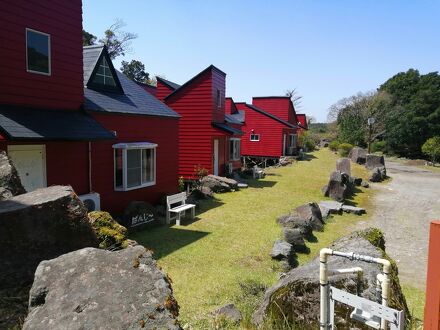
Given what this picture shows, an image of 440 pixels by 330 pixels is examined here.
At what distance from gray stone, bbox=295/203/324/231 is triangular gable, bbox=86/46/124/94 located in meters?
8.44

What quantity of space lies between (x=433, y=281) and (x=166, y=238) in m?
8.79

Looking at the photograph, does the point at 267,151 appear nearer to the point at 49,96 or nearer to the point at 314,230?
the point at 314,230

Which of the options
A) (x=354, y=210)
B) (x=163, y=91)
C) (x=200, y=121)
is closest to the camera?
(x=354, y=210)

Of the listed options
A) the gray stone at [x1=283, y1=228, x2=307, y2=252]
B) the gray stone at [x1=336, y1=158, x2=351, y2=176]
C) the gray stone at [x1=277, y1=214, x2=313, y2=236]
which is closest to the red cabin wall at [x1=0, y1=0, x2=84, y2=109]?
the gray stone at [x1=283, y1=228, x2=307, y2=252]

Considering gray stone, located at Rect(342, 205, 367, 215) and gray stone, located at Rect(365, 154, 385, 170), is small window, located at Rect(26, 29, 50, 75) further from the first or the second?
gray stone, located at Rect(365, 154, 385, 170)

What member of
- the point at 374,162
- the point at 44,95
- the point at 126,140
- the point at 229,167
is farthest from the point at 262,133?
the point at 44,95

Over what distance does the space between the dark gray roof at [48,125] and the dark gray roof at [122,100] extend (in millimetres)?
991

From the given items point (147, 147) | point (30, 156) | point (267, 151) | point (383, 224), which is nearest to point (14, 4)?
point (30, 156)

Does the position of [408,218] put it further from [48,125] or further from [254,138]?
[254,138]

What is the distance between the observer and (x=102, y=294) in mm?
3219

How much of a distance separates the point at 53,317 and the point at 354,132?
49.8 metres

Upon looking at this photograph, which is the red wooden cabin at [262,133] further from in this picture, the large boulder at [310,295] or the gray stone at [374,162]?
the large boulder at [310,295]

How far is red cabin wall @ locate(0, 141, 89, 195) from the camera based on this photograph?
973cm

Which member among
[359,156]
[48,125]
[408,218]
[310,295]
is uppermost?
[48,125]
